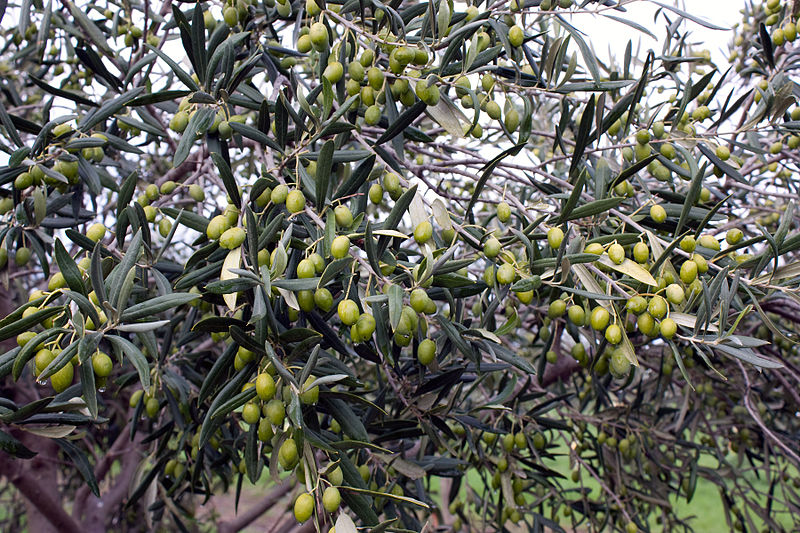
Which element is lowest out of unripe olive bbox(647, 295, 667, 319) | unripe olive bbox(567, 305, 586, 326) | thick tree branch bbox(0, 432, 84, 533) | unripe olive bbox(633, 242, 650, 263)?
thick tree branch bbox(0, 432, 84, 533)

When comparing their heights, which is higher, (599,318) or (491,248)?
(491,248)

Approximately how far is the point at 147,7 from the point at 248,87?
0.59 metres

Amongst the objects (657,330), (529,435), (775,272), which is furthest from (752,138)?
(529,435)

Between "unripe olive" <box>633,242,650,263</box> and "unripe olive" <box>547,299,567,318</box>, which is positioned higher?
"unripe olive" <box>633,242,650,263</box>

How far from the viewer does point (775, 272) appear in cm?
115

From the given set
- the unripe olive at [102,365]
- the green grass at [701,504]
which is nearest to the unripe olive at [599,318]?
the unripe olive at [102,365]

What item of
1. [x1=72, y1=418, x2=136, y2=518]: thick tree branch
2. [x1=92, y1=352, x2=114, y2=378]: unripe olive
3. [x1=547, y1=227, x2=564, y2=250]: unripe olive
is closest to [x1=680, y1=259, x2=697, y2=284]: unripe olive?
[x1=547, y1=227, x2=564, y2=250]: unripe olive

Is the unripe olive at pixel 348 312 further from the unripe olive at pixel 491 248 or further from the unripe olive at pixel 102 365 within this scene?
the unripe olive at pixel 102 365

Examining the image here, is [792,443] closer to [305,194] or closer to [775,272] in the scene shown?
[775,272]

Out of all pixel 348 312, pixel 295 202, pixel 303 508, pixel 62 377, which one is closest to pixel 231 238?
pixel 295 202

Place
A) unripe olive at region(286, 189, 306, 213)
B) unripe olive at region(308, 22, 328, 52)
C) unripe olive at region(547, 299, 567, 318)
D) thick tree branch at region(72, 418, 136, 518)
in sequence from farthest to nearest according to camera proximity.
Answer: thick tree branch at region(72, 418, 136, 518), unripe olive at region(547, 299, 567, 318), unripe olive at region(308, 22, 328, 52), unripe olive at region(286, 189, 306, 213)

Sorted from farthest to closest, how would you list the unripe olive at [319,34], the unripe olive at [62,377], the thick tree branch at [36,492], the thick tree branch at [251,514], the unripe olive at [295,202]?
the thick tree branch at [251,514] < the thick tree branch at [36,492] < the unripe olive at [319,34] < the unripe olive at [295,202] < the unripe olive at [62,377]

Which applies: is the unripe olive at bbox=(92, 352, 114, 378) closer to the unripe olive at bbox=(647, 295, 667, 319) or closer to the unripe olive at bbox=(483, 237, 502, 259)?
the unripe olive at bbox=(483, 237, 502, 259)

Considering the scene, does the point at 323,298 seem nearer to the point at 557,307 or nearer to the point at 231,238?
the point at 231,238
